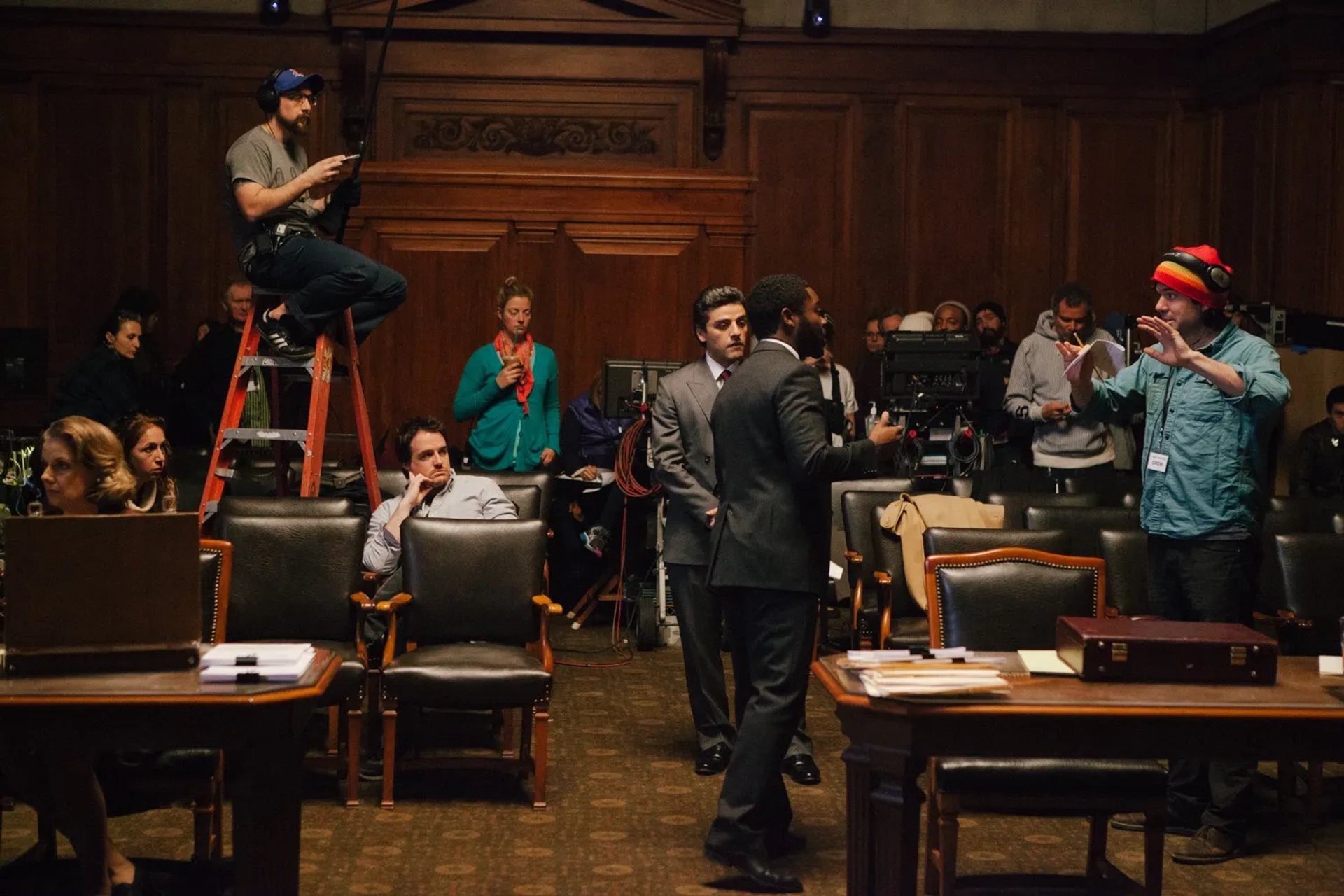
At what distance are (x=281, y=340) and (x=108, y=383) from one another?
2260 mm

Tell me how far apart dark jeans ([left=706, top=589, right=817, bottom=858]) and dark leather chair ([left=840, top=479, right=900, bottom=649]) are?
165 centimetres

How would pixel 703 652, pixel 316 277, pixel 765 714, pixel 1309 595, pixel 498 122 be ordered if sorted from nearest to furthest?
pixel 765 714 < pixel 1309 595 < pixel 703 652 < pixel 316 277 < pixel 498 122

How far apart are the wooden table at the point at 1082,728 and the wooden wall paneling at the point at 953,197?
6925 mm

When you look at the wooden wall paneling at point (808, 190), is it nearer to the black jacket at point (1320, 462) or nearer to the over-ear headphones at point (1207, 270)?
the black jacket at point (1320, 462)

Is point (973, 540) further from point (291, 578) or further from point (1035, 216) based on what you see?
point (1035, 216)

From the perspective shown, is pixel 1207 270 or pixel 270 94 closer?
pixel 1207 270

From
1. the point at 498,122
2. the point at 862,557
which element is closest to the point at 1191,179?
the point at 498,122

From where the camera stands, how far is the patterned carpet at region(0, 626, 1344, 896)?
3969mm

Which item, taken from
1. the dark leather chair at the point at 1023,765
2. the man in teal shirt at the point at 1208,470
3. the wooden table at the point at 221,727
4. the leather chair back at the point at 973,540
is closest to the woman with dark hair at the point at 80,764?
the wooden table at the point at 221,727

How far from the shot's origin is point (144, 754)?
3779mm

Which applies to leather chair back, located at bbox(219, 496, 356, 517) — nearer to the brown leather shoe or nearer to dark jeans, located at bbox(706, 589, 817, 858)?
dark jeans, located at bbox(706, 589, 817, 858)

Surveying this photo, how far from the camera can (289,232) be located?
527 centimetres

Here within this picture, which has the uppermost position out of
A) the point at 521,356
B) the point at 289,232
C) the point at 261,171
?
the point at 261,171

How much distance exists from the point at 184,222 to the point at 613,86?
106 inches
